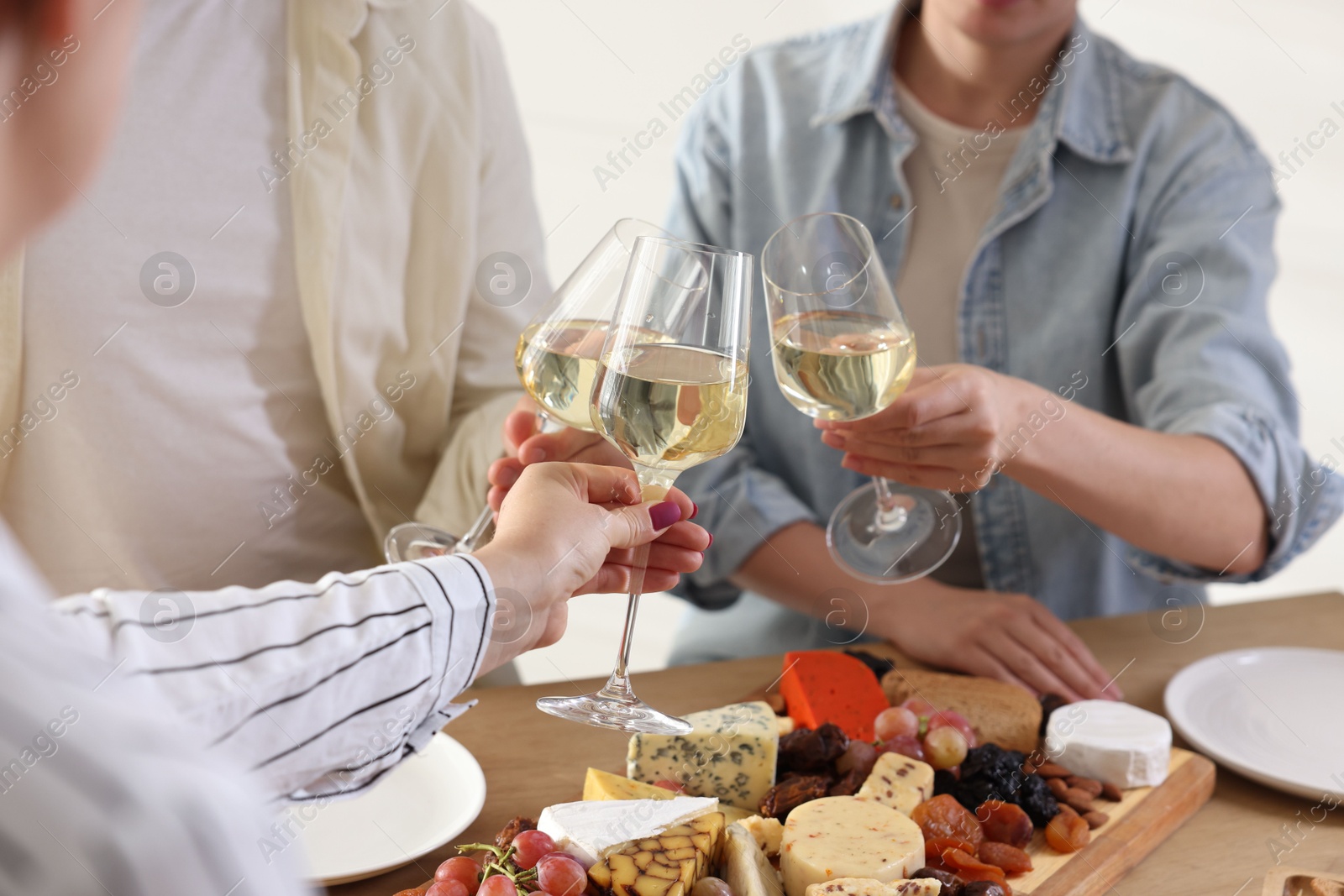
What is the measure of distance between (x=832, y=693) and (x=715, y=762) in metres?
0.21

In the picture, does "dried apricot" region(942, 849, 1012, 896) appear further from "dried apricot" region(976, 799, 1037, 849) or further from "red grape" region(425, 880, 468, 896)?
"red grape" region(425, 880, 468, 896)

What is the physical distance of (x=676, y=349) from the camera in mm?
755

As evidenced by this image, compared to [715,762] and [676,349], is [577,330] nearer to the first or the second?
[676,349]

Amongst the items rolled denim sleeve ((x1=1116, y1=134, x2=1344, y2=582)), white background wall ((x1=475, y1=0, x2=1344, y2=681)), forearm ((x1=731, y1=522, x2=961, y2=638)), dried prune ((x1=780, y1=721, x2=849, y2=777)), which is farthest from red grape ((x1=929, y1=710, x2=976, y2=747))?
white background wall ((x1=475, y1=0, x2=1344, y2=681))

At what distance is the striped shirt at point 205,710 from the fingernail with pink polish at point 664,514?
17cm

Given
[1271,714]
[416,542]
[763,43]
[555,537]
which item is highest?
[763,43]

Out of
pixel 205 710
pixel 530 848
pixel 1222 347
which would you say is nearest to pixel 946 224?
pixel 1222 347

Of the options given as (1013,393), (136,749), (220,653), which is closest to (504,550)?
(220,653)

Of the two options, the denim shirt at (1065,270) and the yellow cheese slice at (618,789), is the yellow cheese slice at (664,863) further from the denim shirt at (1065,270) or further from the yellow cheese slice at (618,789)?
the denim shirt at (1065,270)

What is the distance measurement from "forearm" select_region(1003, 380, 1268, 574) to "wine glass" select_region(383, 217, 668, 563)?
603 mm

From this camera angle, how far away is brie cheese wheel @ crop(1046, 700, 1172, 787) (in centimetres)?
103

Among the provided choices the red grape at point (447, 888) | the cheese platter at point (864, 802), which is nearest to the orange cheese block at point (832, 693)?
the cheese platter at point (864, 802)

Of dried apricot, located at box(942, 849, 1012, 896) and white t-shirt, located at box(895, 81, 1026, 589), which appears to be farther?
white t-shirt, located at box(895, 81, 1026, 589)

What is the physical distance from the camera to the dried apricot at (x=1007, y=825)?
92 cm
